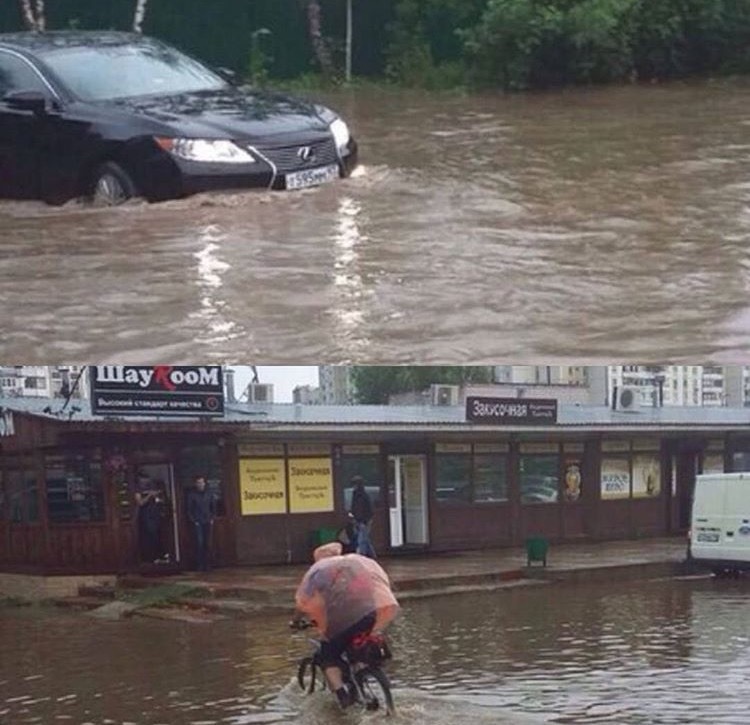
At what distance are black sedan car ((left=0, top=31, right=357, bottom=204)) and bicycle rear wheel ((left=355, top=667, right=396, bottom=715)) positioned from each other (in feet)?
16.6

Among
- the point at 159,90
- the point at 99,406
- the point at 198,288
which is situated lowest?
the point at 99,406

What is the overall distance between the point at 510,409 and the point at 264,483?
1.51 meters

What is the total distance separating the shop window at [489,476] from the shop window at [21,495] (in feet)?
11.1

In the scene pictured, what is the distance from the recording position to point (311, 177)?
38.1ft

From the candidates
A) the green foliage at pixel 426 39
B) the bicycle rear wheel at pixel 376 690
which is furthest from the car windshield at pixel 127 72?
the green foliage at pixel 426 39

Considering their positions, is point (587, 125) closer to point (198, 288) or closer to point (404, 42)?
point (404, 42)

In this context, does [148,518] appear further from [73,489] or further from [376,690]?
[376,690]

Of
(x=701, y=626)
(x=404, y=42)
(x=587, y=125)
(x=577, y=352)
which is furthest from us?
(x=404, y=42)

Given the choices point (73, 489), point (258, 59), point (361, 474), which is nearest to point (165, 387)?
point (361, 474)

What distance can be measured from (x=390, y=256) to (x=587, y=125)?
7809 millimetres

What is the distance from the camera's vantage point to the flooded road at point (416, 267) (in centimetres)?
797

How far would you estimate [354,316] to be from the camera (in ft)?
27.7

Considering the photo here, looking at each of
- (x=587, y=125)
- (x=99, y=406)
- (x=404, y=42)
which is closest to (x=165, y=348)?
(x=99, y=406)

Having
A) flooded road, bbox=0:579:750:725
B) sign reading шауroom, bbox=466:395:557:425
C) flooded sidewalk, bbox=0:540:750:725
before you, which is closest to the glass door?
flooded sidewalk, bbox=0:540:750:725
